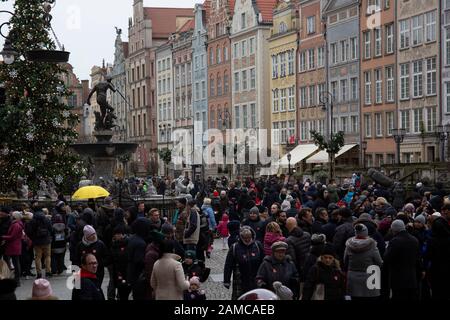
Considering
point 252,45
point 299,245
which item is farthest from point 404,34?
point 299,245

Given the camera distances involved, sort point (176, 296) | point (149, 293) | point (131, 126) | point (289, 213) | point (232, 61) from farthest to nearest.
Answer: point (131, 126), point (232, 61), point (289, 213), point (149, 293), point (176, 296)

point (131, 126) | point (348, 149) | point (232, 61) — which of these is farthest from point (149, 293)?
point (131, 126)

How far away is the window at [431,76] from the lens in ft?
165

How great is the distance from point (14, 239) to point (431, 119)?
36.5 m

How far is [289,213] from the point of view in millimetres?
17828

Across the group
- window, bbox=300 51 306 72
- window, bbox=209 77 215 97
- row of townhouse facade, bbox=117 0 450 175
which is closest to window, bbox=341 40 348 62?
row of townhouse facade, bbox=117 0 450 175

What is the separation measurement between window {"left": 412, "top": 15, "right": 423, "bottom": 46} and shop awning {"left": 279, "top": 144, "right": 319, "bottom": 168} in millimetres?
11586

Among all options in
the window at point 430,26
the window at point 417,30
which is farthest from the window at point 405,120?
the window at point 430,26

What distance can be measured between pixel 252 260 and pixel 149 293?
1.60 meters

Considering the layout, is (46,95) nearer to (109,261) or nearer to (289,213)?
(289,213)

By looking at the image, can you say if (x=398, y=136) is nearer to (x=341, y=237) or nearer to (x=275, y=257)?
(x=341, y=237)

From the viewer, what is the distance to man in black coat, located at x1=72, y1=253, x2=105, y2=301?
9.96m

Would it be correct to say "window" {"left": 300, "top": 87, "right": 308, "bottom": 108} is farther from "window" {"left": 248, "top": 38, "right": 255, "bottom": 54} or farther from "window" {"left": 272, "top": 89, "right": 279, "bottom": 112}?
"window" {"left": 248, "top": 38, "right": 255, "bottom": 54}

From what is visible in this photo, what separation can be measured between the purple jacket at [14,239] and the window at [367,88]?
138ft
